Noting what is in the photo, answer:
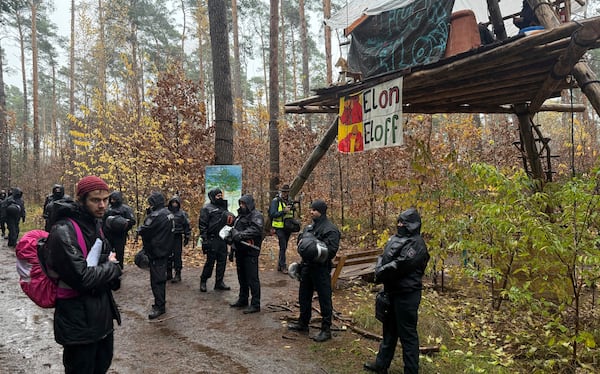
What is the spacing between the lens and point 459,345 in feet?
17.0

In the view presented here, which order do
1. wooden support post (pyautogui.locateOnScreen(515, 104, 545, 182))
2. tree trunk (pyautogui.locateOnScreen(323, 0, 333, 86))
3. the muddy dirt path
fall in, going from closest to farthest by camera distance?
1. the muddy dirt path
2. wooden support post (pyautogui.locateOnScreen(515, 104, 545, 182))
3. tree trunk (pyautogui.locateOnScreen(323, 0, 333, 86))

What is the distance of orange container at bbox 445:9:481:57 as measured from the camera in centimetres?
490

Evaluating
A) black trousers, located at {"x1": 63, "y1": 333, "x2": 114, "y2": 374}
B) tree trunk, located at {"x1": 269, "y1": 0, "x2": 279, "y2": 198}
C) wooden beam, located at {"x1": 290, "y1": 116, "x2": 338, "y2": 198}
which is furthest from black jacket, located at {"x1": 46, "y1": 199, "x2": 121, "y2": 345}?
tree trunk, located at {"x1": 269, "y1": 0, "x2": 279, "y2": 198}

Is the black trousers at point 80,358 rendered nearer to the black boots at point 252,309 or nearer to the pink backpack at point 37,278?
the pink backpack at point 37,278

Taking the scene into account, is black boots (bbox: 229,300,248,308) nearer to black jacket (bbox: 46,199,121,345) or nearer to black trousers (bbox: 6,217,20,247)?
black jacket (bbox: 46,199,121,345)

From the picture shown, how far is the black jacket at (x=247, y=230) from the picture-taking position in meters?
5.97

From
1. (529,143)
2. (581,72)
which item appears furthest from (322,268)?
(529,143)

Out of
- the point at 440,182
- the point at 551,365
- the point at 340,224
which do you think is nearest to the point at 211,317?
the point at 551,365

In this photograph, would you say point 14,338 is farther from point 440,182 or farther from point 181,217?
point 440,182

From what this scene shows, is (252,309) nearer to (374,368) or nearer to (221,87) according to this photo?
(374,368)

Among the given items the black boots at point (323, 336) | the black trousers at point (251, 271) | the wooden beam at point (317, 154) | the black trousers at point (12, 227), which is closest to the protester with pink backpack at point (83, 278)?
the black boots at point (323, 336)

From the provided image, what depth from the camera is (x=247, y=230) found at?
603cm

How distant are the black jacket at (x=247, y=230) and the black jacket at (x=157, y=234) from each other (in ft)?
3.49

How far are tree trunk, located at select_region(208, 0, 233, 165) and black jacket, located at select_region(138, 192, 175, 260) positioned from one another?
454cm
